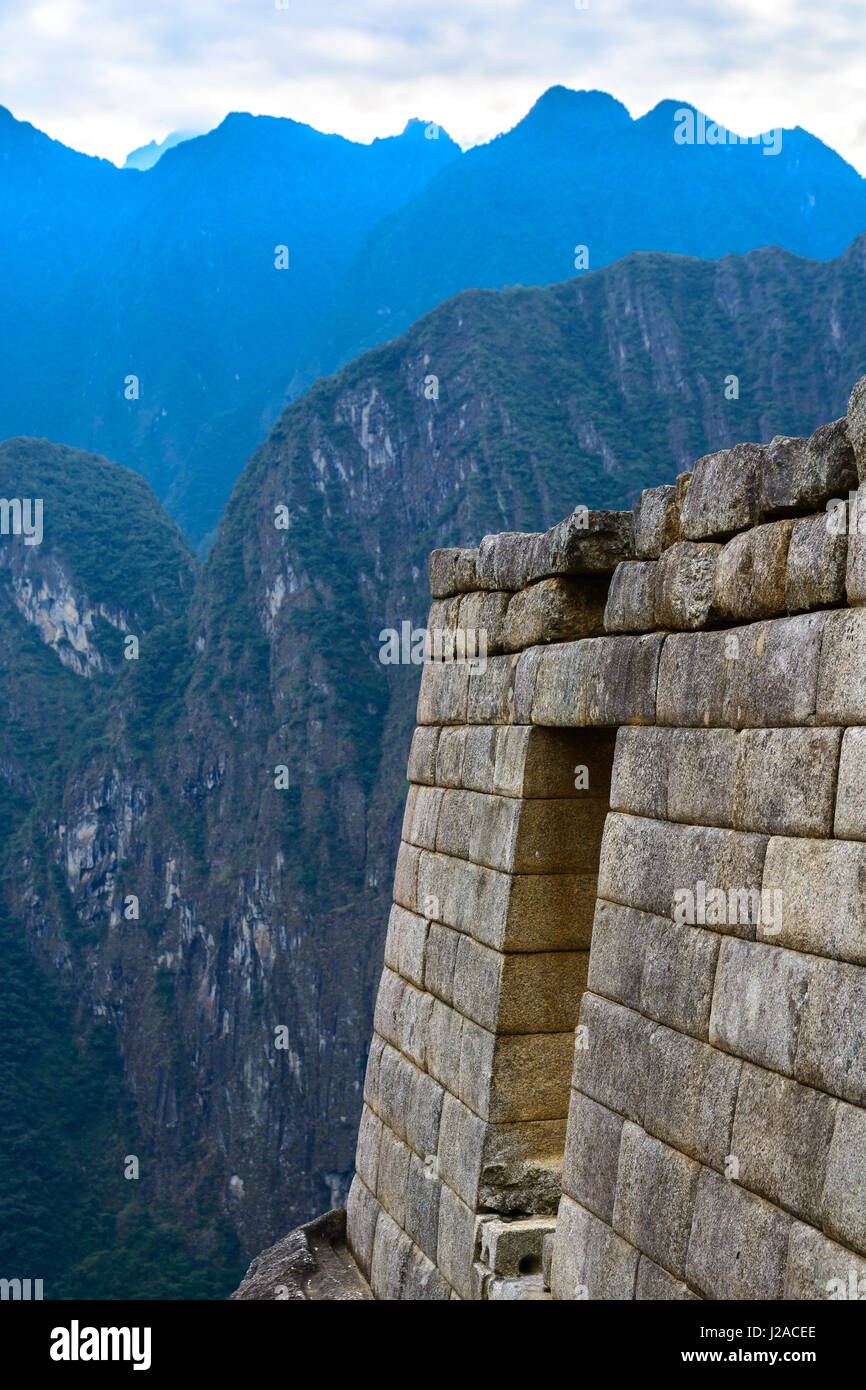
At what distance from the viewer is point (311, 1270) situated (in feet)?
24.1

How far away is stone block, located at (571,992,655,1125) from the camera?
4.39 m

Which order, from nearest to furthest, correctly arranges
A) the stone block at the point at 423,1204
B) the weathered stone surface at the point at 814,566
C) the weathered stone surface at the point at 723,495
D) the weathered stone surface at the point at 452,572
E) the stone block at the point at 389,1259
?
the weathered stone surface at the point at 814,566
the weathered stone surface at the point at 723,495
the stone block at the point at 423,1204
the stone block at the point at 389,1259
the weathered stone surface at the point at 452,572

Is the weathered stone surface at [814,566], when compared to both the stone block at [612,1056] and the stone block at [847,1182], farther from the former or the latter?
the stone block at [612,1056]

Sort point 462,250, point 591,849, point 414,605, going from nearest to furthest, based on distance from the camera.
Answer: point 591,849 < point 414,605 < point 462,250

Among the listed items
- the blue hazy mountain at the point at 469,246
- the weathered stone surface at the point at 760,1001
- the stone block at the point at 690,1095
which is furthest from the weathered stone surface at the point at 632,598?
the blue hazy mountain at the point at 469,246

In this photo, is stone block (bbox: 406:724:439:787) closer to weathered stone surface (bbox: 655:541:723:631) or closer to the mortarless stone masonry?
the mortarless stone masonry

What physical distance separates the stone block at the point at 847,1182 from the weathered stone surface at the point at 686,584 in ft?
5.29

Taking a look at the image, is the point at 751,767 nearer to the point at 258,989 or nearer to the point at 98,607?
the point at 258,989

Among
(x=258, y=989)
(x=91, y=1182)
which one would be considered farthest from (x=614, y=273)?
(x=91, y=1182)

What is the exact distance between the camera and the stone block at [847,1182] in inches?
126

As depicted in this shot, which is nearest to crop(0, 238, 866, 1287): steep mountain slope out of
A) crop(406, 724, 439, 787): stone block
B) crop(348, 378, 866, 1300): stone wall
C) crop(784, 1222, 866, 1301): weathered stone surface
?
crop(406, 724, 439, 787): stone block

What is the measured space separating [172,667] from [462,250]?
84.6 m

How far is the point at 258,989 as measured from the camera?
110000mm

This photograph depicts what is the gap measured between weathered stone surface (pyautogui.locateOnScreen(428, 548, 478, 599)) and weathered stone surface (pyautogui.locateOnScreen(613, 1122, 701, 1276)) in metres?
3.20
